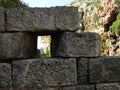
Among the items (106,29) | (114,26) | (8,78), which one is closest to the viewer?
(8,78)

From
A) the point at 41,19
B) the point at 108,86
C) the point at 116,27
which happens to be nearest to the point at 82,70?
the point at 108,86

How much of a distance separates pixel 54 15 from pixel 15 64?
865 millimetres

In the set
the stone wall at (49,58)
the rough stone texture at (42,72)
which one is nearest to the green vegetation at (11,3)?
the stone wall at (49,58)

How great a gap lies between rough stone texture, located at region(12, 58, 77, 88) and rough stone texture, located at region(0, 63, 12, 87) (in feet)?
0.23

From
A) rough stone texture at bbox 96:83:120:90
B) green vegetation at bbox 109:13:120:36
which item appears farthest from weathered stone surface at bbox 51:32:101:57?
green vegetation at bbox 109:13:120:36

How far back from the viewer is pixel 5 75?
4.95 meters

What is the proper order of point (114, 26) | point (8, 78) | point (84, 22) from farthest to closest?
point (84, 22)
point (114, 26)
point (8, 78)

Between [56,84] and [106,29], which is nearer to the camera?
[56,84]

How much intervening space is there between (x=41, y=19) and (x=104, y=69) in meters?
1.15

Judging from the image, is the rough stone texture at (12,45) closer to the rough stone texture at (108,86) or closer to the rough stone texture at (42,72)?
the rough stone texture at (42,72)

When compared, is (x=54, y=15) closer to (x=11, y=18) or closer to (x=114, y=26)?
(x=11, y=18)

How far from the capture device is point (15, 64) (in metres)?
5.01

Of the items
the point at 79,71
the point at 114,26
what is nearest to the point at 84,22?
the point at 114,26

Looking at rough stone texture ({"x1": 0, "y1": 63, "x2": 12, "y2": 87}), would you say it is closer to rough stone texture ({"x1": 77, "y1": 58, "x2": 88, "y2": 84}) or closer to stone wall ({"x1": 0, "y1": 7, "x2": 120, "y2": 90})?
stone wall ({"x1": 0, "y1": 7, "x2": 120, "y2": 90})
